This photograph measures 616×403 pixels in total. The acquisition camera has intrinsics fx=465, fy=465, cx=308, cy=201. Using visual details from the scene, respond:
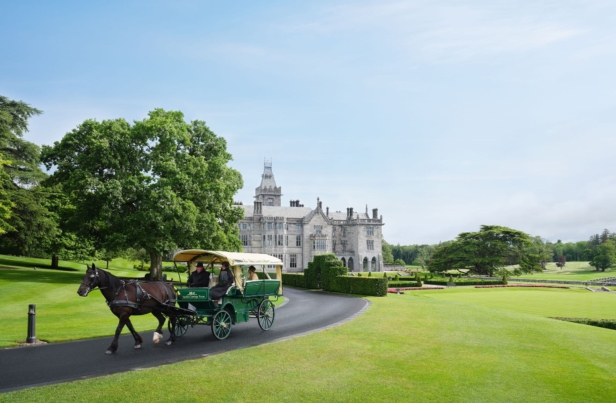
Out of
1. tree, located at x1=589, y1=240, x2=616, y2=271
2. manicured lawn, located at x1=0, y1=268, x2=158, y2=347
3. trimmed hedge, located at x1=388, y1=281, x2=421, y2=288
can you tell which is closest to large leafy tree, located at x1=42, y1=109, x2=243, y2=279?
manicured lawn, located at x1=0, y1=268, x2=158, y2=347

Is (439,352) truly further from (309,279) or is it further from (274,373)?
(309,279)

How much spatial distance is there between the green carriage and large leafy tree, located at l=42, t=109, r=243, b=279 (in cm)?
1976

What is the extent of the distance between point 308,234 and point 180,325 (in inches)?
3015

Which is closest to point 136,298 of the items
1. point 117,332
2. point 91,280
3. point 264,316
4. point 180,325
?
point 117,332

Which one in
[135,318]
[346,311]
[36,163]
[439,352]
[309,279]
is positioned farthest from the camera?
[36,163]

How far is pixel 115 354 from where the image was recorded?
13.3 m

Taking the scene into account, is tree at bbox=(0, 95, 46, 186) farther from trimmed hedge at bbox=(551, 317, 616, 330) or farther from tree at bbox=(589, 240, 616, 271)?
tree at bbox=(589, 240, 616, 271)

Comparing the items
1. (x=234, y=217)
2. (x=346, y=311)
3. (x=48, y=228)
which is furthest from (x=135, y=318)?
(x=48, y=228)

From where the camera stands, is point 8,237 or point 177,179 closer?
point 177,179

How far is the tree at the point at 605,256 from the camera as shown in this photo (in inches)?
4606

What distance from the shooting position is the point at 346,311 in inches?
957

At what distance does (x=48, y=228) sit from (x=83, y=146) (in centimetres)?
1024

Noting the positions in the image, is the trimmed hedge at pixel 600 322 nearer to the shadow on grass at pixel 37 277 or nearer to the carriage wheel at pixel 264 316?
the carriage wheel at pixel 264 316

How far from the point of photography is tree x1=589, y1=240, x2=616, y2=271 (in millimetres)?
117000
